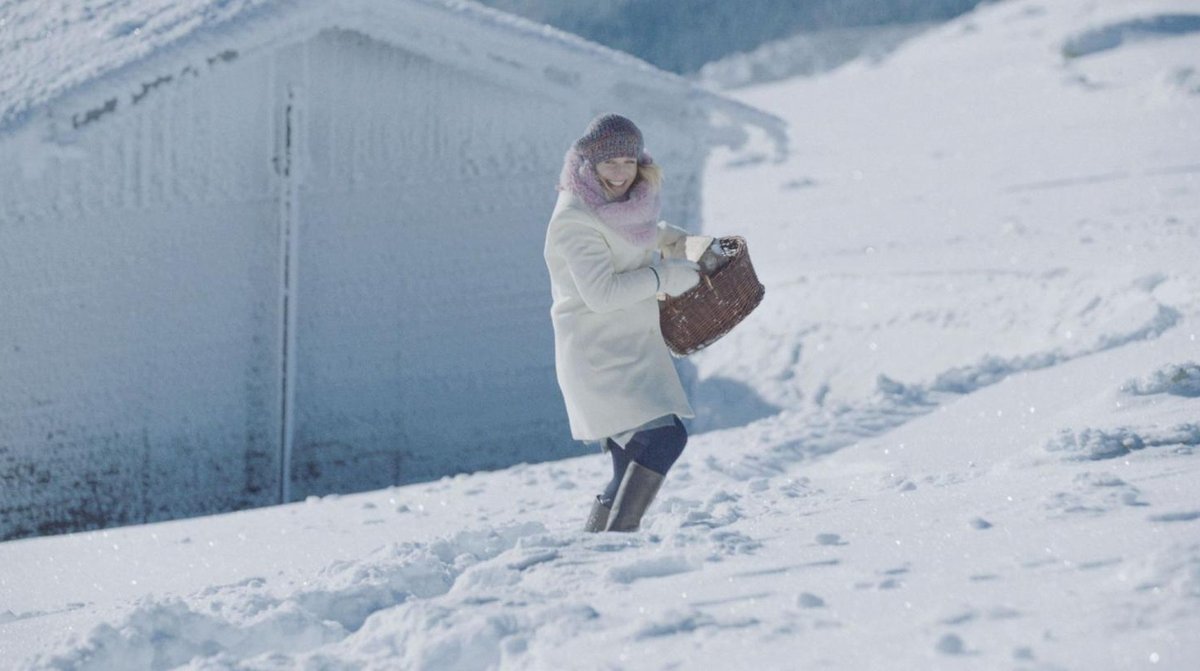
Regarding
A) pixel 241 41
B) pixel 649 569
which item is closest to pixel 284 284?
pixel 241 41

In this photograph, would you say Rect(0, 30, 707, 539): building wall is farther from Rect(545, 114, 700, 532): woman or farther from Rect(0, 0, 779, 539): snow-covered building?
Rect(545, 114, 700, 532): woman

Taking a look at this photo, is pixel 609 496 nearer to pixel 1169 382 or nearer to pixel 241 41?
pixel 1169 382

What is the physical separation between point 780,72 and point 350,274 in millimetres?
26305

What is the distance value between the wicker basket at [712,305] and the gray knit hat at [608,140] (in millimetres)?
485

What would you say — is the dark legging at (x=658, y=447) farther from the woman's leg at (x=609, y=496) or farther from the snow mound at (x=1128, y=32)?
the snow mound at (x=1128, y=32)

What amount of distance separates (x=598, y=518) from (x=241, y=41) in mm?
3945

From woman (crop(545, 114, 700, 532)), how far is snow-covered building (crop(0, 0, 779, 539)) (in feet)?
12.1

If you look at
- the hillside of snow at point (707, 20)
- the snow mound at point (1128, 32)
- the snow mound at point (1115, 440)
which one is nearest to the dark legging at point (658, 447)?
the snow mound at point (1115, 440)

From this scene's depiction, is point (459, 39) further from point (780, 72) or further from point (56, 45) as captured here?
point (780, 72)

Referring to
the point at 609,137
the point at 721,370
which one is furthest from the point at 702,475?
the point at 721,370

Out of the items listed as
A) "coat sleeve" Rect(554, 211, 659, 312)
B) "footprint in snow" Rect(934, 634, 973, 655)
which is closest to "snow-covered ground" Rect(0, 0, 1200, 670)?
"footprint in snow" Rect(934, 634, 973, 655)

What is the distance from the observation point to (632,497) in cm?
473

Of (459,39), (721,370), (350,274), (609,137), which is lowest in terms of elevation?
(721,370)

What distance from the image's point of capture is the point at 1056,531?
394 cm
